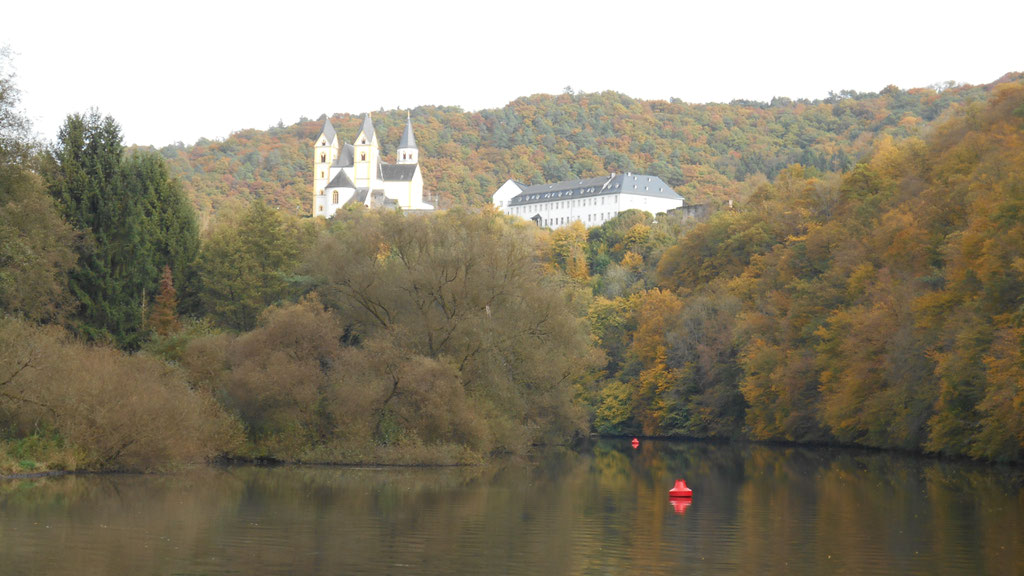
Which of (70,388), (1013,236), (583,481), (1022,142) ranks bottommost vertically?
(583,481)

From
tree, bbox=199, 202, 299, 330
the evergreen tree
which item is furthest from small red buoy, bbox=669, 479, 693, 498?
the evergreen tree

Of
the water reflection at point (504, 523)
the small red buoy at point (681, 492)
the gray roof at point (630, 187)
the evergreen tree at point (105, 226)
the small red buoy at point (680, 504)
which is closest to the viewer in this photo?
the water reflection at point (504, 523)

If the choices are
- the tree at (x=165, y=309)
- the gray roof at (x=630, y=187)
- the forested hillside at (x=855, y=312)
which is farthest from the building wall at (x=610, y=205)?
the tree at (x=165, y=309)

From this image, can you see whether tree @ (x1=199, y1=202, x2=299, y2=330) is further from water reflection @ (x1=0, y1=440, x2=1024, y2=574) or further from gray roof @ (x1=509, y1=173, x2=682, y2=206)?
gray roof @ (x1=509, y1=173, x2=682, y2=206)

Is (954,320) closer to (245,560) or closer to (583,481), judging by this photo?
(583,481)

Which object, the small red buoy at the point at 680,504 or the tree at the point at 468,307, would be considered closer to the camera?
the small red buoy at the point at 680,504

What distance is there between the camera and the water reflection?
19906 mm

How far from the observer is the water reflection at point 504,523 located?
65.3 ft

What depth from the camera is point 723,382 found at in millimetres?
72562

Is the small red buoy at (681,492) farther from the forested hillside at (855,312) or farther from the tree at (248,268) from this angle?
the tree at (248,268)

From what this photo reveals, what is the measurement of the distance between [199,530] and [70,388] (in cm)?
1392

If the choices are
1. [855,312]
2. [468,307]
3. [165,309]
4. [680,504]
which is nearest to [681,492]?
[680,504]

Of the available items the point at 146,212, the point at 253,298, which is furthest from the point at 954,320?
the point at 146,212

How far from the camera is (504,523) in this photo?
25984mm
